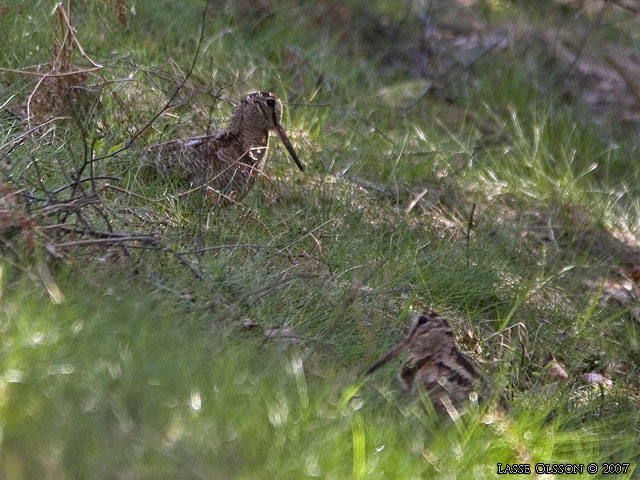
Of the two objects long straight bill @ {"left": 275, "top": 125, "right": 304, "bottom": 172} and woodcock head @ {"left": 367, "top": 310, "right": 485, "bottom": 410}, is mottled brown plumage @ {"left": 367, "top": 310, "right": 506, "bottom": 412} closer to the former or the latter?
woodcock head @ {"left": 367, "top": 310, "right": 485, "bottom": 410}

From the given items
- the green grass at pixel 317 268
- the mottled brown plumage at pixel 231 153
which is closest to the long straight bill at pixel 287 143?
the mottled brown plumage at pixel 231 153

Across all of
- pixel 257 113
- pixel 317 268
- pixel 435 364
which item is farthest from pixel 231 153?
pixel 435 364

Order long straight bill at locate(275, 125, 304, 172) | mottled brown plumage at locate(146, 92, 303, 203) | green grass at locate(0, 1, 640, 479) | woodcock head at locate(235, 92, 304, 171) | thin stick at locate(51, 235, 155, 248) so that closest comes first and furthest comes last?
green grass at locate(0, 1, 640, 479) < thin stick at locate(51, 235, 155, 248) < mottled brown plumage at locate(146, 92, 303, 203) < woodcock head at locate(235, 92, 304, 171) < long straight bill at locate(275, 125, 304, 172)

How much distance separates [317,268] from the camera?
4953mm

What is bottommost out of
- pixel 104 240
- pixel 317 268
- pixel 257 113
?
pixel 317 268

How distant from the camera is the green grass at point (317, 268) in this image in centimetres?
316

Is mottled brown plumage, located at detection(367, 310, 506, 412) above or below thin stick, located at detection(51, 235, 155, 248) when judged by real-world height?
below

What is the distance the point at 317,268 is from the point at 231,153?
1.20 metres

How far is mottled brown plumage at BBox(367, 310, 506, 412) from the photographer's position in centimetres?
406

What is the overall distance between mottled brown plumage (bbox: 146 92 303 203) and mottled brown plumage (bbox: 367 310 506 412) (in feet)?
4.62

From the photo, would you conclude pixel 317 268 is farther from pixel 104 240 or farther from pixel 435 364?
pixel 104 240

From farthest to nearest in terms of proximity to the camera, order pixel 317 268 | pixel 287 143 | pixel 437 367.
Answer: pixel 287 143 → pixel 317 268 → pixel 437 367

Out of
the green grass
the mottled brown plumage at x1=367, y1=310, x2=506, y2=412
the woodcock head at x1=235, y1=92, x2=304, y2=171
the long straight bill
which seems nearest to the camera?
the green grass

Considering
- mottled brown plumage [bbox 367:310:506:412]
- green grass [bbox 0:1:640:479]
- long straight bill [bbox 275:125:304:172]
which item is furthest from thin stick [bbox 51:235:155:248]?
long straight bill [bbox 275:125:304:172]
